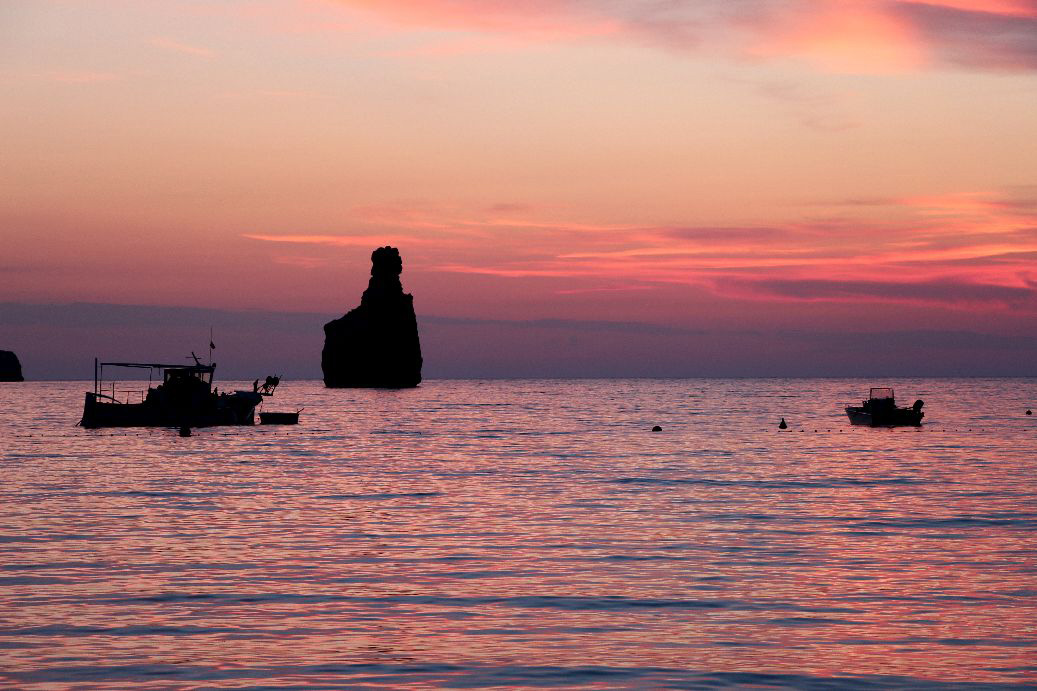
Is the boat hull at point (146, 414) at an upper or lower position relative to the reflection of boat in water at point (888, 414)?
lower

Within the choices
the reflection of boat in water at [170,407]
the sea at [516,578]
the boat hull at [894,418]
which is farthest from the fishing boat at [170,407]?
the boat hull at [894,418]

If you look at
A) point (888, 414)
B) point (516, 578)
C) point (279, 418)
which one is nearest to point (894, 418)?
point (888, 414)

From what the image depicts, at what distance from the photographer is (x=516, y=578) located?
25.5 metres

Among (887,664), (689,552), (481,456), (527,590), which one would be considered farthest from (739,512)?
(481,456)

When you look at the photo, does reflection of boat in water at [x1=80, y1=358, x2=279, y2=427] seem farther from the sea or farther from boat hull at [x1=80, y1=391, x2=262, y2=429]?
the sea

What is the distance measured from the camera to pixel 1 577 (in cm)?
2506

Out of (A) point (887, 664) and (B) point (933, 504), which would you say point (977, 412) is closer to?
(B) point (933, 504)

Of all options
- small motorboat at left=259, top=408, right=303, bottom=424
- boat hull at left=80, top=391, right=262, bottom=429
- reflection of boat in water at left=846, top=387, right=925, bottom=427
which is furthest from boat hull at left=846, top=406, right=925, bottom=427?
boat hull at left=80, top=391, right=262, bottom=429

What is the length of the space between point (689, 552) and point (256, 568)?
35.9ft

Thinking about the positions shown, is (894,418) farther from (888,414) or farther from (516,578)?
(516,578)

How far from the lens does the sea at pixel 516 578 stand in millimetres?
17547

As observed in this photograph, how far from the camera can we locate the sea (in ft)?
57.6

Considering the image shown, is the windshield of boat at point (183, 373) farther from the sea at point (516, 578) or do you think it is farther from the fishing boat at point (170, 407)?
the sea at point (516, 578)

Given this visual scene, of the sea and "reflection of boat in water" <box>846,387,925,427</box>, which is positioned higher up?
"reflection of boat in water" <box>846,387,925,427</box>
